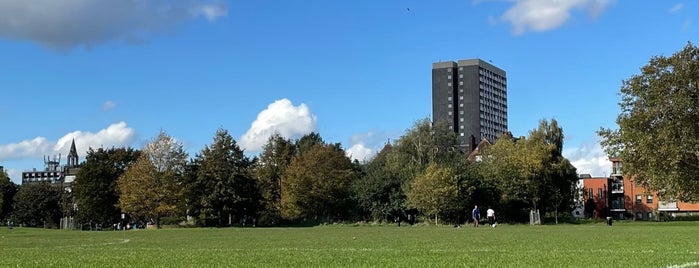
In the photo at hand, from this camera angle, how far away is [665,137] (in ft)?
162

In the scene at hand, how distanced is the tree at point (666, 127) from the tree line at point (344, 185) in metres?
24.0

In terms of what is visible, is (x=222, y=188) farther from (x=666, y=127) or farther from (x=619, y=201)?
(x=619, y=201)

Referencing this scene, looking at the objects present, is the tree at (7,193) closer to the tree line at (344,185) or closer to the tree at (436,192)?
the tree line at (344,185)

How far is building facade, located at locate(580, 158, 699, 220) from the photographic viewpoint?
124125 mm

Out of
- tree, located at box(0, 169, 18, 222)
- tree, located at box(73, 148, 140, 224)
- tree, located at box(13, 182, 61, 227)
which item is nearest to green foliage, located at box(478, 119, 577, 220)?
tree, located at box(73, 148, 140, 224)

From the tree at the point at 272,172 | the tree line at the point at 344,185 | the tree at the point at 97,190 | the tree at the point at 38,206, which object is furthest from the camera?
the tree at the point at 38,206

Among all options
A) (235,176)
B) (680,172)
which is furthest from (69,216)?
(680,172)

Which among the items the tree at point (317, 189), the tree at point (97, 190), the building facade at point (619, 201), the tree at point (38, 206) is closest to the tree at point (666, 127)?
the tree at point (317, 189)

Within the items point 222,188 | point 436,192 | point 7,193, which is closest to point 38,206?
point 7,193

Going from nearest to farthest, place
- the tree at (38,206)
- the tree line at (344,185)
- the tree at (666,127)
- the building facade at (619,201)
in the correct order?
the tree at (666,127) < the tree line at (344,185) < the tree at (38,206) < the building facade at (619,201)

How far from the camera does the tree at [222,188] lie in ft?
264

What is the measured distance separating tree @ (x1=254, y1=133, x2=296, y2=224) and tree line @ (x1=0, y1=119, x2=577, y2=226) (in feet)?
1.08

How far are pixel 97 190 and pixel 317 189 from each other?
3304 cm

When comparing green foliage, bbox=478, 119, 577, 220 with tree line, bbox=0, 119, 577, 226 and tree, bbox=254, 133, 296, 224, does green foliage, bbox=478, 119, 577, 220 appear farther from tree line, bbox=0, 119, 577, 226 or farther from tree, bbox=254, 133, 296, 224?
tree, bbox=254, 133, 296, 224
